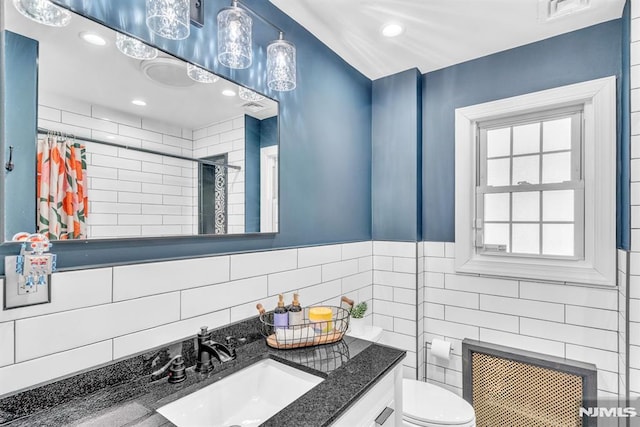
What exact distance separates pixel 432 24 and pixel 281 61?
3.16 ft

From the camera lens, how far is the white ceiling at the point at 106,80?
0.90 metres

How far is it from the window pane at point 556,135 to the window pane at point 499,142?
193 millimetres

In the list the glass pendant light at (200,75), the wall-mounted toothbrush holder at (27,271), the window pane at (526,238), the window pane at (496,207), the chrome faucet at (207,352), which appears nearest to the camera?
the wall-mounted toothbrush holder at (27,271)

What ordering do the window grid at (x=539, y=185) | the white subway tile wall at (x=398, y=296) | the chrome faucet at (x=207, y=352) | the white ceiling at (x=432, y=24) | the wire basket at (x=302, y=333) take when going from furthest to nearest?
the white subway tile wall at (x=398, y=296)
the window grid at (x=539, y=185)
the white ceiling at (x=432, y=24)
the wire basket at (x=302, y=333)
the chrome faucet at (x=207, y=352)

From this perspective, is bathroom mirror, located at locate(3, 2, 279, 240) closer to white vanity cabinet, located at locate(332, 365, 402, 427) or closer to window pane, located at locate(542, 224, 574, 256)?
white vanity cabinet, located at locate(332, 365, 402, 427)

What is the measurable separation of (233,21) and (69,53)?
21.9 inches

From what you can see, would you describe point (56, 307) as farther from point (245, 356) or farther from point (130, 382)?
point (245, 356)

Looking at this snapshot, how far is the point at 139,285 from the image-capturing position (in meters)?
1.06

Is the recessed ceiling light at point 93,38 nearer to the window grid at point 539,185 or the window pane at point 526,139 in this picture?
the window grid at point 539,185

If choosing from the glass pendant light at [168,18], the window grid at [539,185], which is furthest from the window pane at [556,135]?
the glass pendant light at [168,18]

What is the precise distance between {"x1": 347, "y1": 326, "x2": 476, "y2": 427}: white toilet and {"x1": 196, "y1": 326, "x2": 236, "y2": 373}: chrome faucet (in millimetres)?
925

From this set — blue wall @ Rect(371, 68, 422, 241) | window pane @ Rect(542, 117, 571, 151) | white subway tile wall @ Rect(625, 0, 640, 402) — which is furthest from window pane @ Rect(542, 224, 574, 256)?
blue wall @ Rect(371, 68, 422, 241)

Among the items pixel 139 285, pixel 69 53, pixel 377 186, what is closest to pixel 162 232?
pixel 139 285

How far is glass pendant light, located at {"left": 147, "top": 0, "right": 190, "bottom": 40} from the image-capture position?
1021 mm
